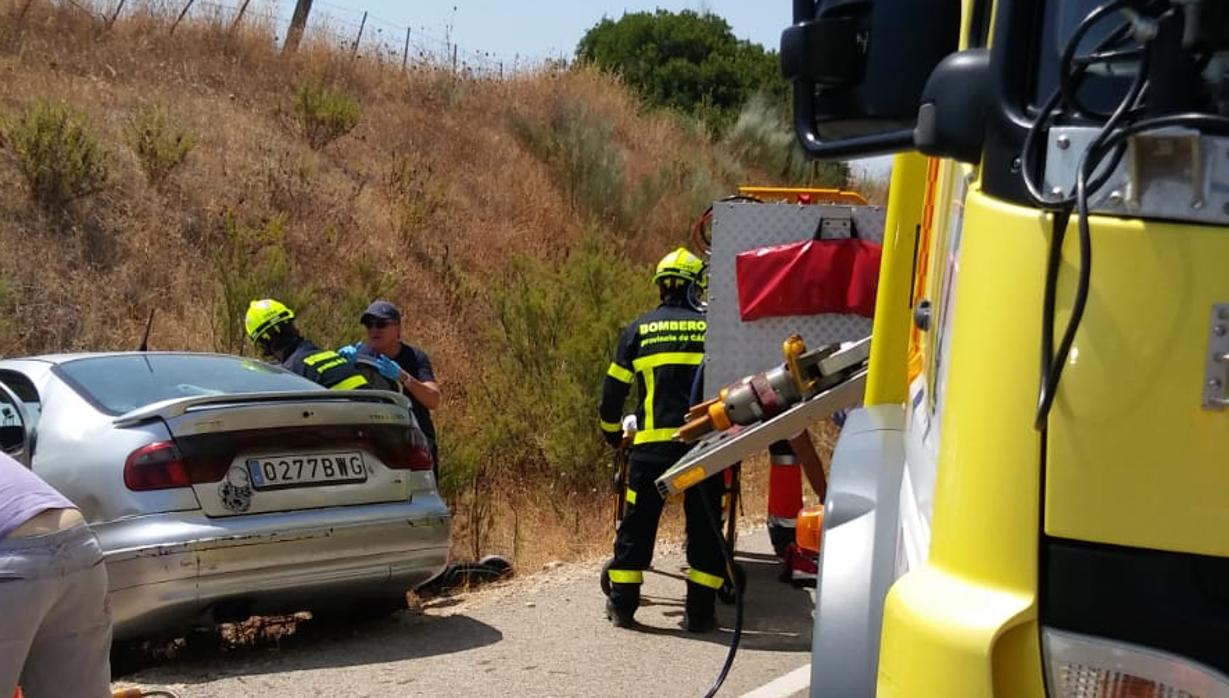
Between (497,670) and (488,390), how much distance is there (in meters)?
6.94

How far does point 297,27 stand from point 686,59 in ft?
53.3

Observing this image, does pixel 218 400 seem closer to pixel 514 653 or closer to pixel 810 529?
pixel 514 653

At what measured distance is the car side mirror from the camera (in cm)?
649

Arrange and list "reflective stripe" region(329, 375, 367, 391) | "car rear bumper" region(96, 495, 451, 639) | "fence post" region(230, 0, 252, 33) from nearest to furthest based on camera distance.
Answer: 1. "car rear bumper" region(96, 495, 451, 639)
2. "reflective stripe" region(329, 375, 367, 391)
3. "fence post" region(230, 0, 252, 33)

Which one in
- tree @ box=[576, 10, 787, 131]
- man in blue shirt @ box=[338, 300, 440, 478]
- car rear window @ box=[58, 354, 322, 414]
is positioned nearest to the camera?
car rear window @ box=[58, 354, 322, 414]

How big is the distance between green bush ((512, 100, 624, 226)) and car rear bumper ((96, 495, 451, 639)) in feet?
50.6

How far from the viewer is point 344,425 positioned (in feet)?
22.1

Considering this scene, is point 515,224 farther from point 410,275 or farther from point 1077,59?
point 1077,59

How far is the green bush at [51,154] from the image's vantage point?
1552cm

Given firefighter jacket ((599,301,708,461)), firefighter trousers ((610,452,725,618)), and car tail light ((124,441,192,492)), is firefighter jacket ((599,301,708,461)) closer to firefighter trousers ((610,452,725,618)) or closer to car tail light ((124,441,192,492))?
firefighter trousers ((610,452,725,618))

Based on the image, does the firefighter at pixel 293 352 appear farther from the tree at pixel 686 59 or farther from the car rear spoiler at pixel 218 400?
the tree at pixel 686 59

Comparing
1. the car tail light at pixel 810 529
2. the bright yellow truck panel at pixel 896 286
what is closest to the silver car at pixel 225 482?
the car tail light at pixel 810 529

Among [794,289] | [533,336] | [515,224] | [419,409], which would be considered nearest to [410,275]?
[515,224]

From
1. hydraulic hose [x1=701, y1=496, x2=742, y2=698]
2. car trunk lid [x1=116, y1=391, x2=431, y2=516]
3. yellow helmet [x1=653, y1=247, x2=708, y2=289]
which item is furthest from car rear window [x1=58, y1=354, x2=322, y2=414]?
hydraulic hose [x1=701, y1=496, x2=742, y2=698]
